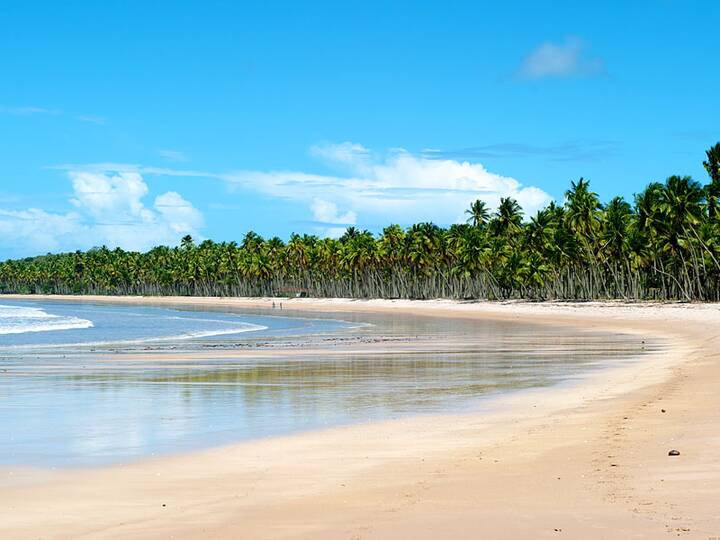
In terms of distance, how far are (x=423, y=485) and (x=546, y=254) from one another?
342ft

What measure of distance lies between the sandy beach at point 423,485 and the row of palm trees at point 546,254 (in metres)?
77.2

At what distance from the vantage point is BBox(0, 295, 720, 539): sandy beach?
8.18 meters

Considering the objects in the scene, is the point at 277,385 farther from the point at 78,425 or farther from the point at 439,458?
the point at 439,458

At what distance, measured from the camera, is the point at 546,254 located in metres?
112

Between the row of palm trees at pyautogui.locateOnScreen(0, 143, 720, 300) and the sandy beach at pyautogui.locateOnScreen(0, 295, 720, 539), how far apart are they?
7720 centimetres

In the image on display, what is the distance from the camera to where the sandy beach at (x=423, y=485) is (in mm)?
8180

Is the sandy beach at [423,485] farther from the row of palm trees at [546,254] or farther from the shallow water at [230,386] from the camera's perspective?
the row of palm trees at [546,254]

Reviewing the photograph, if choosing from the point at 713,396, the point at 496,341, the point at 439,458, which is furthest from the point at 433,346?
the point at 439,458

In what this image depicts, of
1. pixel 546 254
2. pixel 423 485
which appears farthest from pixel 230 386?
pixel 546 254

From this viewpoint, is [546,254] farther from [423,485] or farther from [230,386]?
[423,485]

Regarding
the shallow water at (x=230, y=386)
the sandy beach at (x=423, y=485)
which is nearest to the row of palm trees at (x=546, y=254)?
the shallow water at (x=230, y=386)

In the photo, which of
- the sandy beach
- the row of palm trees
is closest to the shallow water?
the sandy beach

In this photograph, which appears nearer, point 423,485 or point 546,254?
point 423,485

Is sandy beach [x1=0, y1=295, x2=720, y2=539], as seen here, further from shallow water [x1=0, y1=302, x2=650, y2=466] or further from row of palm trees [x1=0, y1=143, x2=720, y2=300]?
row of palm trees [x1=0, y1=143, x2=720, y2=300]
